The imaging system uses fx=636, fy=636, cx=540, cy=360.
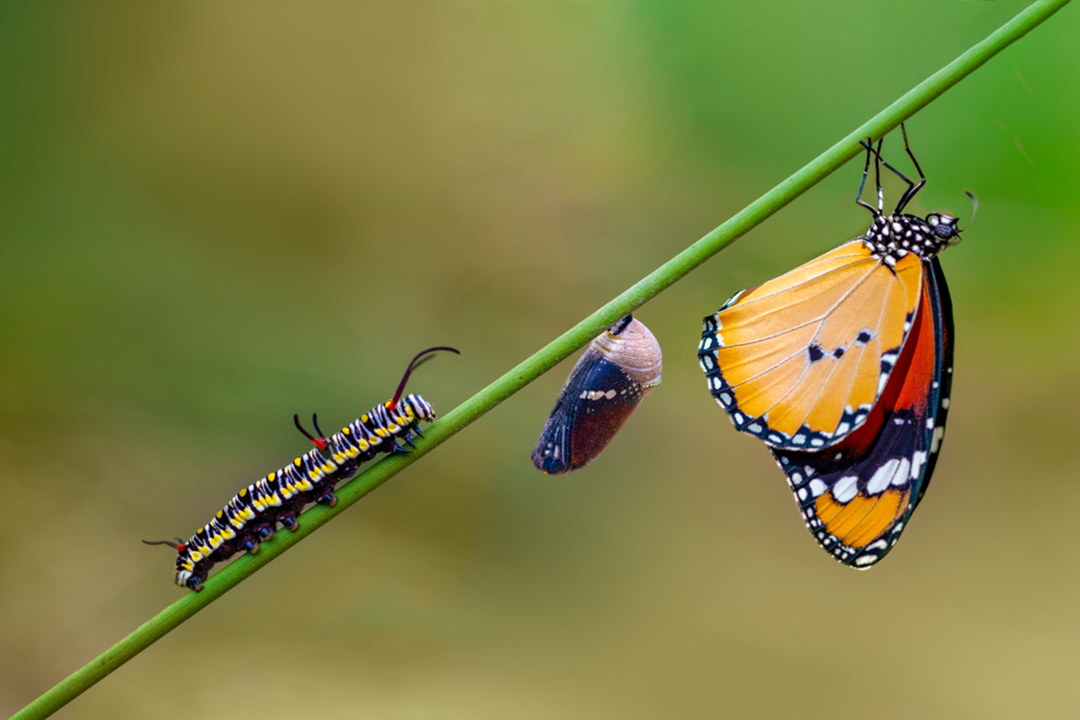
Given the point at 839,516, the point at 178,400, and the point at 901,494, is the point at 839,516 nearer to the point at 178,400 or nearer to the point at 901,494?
Result: the point at 901,494

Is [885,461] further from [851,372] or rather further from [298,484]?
[298,484]

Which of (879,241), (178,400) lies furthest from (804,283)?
(178,400)

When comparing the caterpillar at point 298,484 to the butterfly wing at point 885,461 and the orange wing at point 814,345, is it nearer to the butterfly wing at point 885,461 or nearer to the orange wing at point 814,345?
the orange wing at point 814,345

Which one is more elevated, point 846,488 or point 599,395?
point 599,395

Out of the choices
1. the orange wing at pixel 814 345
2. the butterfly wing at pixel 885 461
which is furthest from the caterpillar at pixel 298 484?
the butterfly wing at pixel 885 461

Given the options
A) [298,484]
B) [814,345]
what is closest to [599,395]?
[814,345]
